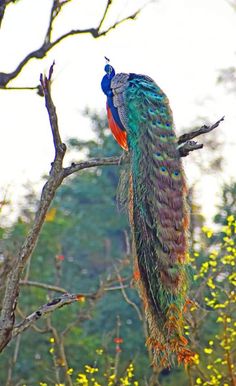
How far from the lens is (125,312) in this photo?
71.5 ft

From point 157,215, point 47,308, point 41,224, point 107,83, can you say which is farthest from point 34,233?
point 107,83

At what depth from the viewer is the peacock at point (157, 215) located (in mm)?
5945

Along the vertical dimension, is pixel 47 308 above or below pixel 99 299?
below

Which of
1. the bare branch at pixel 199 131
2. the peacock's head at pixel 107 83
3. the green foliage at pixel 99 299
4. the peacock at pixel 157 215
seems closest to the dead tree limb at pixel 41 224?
the bare branch at pixel 199 131

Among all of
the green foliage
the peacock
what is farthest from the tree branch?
the green foliage

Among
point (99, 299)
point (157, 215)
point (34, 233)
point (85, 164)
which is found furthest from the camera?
point (99, 299)

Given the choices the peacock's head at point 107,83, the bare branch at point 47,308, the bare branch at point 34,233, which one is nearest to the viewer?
the bare branch at point 34,233

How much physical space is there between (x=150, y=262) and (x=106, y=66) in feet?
7.59

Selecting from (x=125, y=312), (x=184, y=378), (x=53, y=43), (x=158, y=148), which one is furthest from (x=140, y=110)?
(x=125, y=312)

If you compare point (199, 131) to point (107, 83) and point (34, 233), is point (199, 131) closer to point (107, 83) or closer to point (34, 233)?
point (34, 233)

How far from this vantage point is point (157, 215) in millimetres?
6254

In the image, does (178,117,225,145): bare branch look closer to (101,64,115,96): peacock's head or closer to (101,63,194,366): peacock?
(101,63,194,366): peacock

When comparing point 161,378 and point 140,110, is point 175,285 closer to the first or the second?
point 140,110

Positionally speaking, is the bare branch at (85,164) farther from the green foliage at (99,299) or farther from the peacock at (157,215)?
the green foliage at (99,299)
